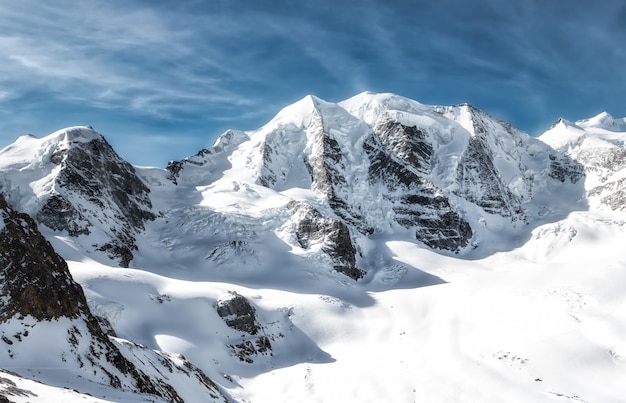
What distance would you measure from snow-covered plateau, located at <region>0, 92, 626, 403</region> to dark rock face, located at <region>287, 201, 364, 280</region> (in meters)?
0.45

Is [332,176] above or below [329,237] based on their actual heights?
above

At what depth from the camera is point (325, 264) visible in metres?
Answer: 106

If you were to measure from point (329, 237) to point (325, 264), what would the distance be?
7.43m

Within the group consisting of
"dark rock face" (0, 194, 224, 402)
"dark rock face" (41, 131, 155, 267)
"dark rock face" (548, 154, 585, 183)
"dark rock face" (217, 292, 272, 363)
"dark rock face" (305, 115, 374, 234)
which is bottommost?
"dark rock face" (0, 194, 224, 402)

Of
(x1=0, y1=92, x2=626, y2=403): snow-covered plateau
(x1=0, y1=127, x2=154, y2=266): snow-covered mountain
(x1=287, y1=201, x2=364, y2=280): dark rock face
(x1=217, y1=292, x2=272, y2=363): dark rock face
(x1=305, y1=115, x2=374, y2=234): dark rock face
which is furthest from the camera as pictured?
(x1=305, y1=115, x2=374, y2=234): dark rock face

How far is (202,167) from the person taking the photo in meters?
153

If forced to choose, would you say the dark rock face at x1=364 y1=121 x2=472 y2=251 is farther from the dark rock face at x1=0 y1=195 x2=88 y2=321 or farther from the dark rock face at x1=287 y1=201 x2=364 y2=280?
the dark rock face at x1=0 y1=195 x2=88 y2=321

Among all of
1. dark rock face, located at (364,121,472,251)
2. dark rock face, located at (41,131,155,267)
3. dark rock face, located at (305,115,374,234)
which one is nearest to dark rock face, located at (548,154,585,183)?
dark rock face, located at (364,121,472,251)

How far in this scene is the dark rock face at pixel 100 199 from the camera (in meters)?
96.6

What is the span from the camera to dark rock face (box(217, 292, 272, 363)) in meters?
72.0

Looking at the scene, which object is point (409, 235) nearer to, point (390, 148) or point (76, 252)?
point (390, 148)

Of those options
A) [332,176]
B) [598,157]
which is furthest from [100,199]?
[598,157]

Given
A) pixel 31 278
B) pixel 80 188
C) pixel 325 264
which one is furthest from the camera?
pixel 80 188

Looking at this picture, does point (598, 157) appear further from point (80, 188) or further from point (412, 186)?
point (80, 188)
